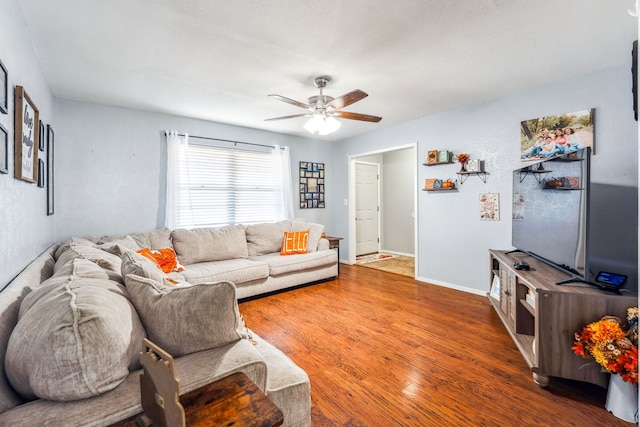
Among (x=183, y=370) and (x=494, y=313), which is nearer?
(x=183, y=370)

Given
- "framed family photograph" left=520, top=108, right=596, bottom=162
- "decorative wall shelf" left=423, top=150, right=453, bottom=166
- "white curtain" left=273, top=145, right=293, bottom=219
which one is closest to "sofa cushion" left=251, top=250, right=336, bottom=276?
"white curtain" left=273, top=145, right=293, bottom=219

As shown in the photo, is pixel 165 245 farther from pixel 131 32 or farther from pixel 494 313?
pixel 494 313

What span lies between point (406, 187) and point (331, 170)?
1.73 m

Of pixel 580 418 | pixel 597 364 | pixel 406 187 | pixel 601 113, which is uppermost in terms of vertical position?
pixel 601 113

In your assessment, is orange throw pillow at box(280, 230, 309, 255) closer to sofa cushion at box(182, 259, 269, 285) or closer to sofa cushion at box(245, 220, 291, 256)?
sofa cushion at box(245, 220, 291, 256)

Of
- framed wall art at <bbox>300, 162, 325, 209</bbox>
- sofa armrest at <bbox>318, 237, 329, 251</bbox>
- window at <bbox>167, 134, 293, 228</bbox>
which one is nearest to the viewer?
window at <bbox>167, 134, 293, 228</bbox>

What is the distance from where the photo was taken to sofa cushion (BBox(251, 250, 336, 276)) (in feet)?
12.9

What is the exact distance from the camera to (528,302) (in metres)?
2.20

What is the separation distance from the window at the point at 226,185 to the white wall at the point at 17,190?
1674 mm

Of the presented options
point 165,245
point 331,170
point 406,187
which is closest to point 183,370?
point 165,245

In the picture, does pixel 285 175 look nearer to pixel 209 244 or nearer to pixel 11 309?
pixel 209 244

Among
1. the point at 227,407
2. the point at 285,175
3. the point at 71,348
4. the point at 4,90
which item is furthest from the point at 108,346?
the point at 285,175

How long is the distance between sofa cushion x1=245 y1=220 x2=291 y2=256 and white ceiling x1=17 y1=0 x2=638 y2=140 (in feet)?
6.10

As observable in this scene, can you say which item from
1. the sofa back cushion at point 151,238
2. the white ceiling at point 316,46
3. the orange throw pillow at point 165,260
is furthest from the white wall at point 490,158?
the sofa back cushion at point 151,238
